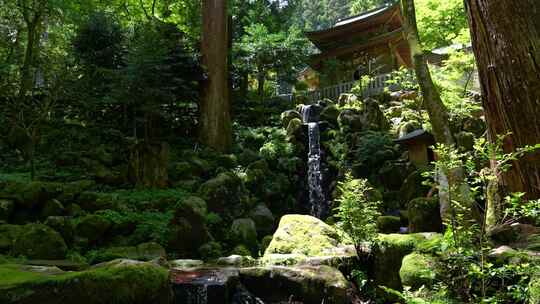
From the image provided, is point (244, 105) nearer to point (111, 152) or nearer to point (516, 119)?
point (111, 152)

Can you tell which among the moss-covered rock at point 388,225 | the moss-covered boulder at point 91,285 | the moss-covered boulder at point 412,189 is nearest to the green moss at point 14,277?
the moss-covered boulder at point 91,285

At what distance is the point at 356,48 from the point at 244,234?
1571cm

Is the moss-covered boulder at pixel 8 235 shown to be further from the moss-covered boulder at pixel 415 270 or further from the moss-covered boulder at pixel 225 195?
the moss-covered boulder at pixel 415 270

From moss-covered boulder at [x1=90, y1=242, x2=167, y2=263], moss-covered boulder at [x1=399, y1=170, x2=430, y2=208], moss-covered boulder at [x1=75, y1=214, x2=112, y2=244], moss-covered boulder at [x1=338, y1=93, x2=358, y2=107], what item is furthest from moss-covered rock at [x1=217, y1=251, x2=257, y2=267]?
moss-covered boulder at [x1=338, y1=93, x2=358, y2=107]

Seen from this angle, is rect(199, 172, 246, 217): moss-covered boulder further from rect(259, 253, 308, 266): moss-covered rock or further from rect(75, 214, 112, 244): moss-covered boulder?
rect(259, 253, 308, 266): moss-covered rock

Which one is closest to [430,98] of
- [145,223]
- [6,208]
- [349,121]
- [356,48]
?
[145,223]

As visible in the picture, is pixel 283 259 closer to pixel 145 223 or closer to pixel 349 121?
pixel 145 223

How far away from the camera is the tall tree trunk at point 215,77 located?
15.0 m

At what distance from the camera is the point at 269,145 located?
48.2ft

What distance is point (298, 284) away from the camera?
532 centimetres

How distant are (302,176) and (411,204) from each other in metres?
7.12

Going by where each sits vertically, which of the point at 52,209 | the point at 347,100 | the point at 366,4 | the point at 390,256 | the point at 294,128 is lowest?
the point at 390,256

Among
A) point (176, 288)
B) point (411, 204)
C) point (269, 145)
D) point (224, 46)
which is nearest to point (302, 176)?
point (269, 145)

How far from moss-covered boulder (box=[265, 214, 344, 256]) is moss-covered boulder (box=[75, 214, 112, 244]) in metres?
3.58
